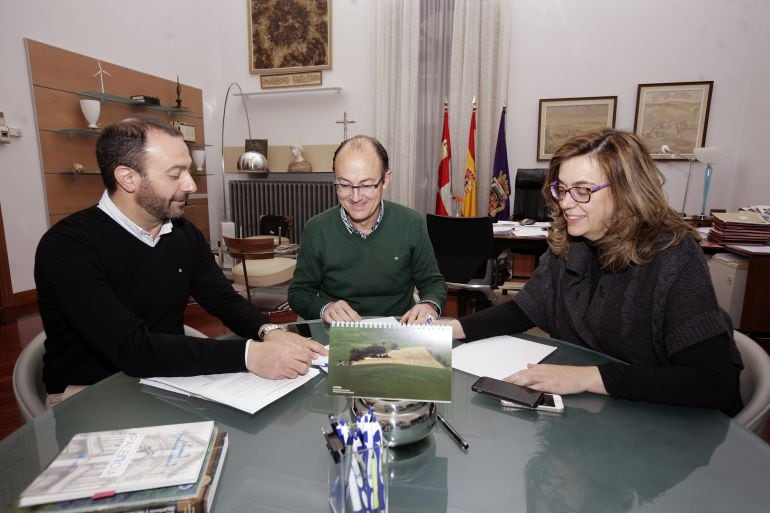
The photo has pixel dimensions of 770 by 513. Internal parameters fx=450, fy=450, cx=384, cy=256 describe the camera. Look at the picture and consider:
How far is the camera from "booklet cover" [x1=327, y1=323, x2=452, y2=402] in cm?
80

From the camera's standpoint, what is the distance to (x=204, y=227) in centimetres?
593

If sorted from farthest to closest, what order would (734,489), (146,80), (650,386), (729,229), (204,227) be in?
(204,227) → (146,80) → (729,229) → (650,386) → (734,489)

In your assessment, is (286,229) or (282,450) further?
(286,229)

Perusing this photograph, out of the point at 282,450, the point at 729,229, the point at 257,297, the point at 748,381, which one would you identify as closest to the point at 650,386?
the point at 748,381

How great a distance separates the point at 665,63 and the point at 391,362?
5.00m

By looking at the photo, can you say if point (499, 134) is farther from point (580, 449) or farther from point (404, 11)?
point (580, 449)

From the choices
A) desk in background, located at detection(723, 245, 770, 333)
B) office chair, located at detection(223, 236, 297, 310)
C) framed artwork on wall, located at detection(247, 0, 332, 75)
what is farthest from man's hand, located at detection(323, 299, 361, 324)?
framed artwork on wall, located at detection(247, 0, 332, 75)

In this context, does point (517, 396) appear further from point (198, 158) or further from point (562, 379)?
point (198, 158)

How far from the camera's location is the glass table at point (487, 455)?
69cm

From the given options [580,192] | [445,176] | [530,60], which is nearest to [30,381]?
[580,192]

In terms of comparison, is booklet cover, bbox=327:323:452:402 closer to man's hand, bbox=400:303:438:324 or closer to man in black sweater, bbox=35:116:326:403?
man in black sweater, bbox=35:116:326:403

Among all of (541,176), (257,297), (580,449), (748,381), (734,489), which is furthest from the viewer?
(257,297)

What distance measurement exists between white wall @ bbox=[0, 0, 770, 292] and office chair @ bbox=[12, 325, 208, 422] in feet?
11.3

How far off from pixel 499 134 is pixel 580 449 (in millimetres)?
4410
